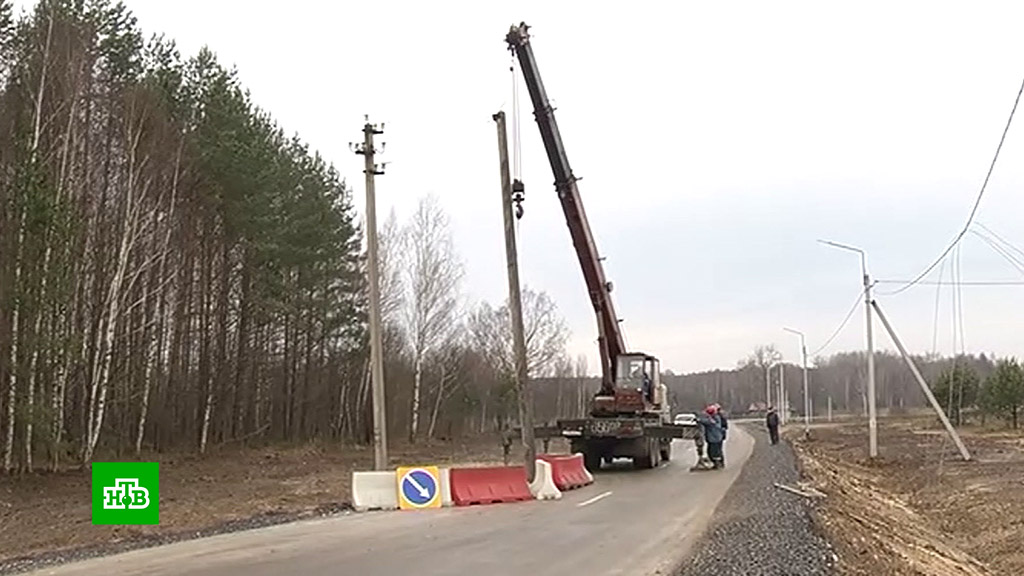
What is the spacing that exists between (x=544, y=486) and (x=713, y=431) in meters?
9.20

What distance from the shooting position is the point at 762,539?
14.2 meters

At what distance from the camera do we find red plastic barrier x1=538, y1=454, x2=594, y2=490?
80.6 ft

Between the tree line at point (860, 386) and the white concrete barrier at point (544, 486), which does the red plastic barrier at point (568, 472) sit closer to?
the white concrete barrier at point (544, 486)

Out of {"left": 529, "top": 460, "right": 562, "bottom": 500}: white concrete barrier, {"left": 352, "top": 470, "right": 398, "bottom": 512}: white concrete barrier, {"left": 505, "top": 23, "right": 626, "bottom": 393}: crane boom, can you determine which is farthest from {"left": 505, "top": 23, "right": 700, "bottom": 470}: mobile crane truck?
{"left": 352, "top": 470, "right": 398, "bottom": 512}: white concrete barrier

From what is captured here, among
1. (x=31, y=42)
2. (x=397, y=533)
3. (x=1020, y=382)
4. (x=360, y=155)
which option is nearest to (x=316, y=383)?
(x=31, y=42)

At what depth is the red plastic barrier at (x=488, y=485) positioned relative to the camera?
21.7m

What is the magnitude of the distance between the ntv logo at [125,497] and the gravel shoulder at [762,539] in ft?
37.1

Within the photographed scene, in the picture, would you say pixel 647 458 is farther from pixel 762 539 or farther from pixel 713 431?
pixel 762 539

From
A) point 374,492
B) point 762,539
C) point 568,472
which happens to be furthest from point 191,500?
point 762,539

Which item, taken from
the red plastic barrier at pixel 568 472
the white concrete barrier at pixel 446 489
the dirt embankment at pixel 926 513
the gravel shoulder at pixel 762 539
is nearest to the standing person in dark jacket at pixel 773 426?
the dirt embankment at pixel 926 513

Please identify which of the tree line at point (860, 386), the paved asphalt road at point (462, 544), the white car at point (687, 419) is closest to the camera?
the paved asphalt road at point (462, 544)

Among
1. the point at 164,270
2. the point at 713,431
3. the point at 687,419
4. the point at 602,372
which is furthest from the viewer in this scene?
the point at 687,419

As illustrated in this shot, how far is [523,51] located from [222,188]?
17875 mm

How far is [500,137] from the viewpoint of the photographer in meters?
25.1
